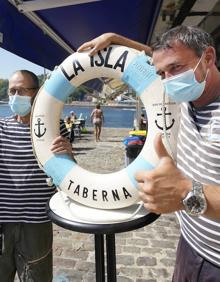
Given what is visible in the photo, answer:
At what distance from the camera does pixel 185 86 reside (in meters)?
1.18

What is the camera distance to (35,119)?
1.54 metres

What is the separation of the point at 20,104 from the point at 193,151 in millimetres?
958

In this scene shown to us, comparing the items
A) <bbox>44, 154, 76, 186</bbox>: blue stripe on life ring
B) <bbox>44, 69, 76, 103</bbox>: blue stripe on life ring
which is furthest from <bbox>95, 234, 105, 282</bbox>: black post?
<bbox>44, 69, 76, 103</bbox>: blue stripe on life ring

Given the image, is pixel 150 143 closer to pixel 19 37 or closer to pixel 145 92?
pixel 145 92

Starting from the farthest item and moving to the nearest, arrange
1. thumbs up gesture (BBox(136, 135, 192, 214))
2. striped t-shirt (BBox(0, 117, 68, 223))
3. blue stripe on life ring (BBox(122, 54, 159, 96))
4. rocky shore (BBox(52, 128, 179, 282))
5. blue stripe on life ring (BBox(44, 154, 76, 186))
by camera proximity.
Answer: rocky shore (BBox(52, 128, 179, 282)) → striped t-shirt (BBox(0, 117, 68, 223)) → blue stripe on life ring (BBox(44, 154, 76, 186)) → blue stripe on life ring (BBox(122, 54, 159, 96)) → thumbs up gesture (BBox(136, 135, 192, 214))

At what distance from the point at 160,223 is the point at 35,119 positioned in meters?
2.61

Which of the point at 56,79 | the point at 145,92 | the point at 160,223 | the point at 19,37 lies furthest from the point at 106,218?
the point at 160,223

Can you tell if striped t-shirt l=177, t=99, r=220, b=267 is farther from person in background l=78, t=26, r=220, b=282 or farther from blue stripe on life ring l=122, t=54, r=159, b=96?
blue stripe on life ring l=122, t=54, r=159, b=96

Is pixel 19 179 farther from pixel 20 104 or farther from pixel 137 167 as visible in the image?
pixel 137 167

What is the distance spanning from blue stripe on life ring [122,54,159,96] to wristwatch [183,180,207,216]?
1.64 feet

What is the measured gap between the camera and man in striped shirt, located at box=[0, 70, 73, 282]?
5.75 ft

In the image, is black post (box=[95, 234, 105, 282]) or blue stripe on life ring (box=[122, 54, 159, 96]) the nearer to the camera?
blue stripe on life ring (box=[122, 54, 159, 96])

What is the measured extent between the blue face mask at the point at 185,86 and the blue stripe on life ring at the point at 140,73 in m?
0.12

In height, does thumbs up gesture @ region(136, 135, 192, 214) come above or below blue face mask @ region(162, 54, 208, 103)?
below
